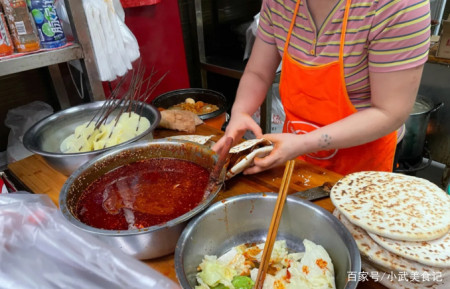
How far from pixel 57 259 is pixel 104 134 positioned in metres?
1.00

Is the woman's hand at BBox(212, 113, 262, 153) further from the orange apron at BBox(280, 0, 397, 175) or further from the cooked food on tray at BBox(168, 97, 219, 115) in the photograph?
the cooked food on tray at BBox(168, 97, 219, 115)

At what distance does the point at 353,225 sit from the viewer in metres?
1.22

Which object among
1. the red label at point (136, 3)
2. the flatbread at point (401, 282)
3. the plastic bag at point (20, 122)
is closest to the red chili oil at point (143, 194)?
the flatbread at point (401, 282)

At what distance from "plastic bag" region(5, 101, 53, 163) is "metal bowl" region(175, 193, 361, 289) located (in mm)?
1721

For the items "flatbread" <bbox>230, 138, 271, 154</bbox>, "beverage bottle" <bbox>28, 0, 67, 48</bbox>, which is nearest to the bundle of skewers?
"beverage bottle" <bbox>28, 0, 67, 48</bbox>

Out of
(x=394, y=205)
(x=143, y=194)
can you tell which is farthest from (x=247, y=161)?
(x=394, y=205)

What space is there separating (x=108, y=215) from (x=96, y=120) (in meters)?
0.90

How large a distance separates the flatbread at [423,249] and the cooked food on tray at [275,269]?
0.20 meters

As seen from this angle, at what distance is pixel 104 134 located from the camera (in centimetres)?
173

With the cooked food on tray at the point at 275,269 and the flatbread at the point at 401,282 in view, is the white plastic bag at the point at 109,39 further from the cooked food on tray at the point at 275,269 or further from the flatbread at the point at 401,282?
the flatbread at the point at 401,282

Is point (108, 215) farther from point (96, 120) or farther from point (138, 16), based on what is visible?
point (138, 16)

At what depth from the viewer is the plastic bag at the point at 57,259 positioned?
0.76 m

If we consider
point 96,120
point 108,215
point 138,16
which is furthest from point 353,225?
point 138,16

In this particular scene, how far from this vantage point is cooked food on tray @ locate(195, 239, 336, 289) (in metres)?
1.00
